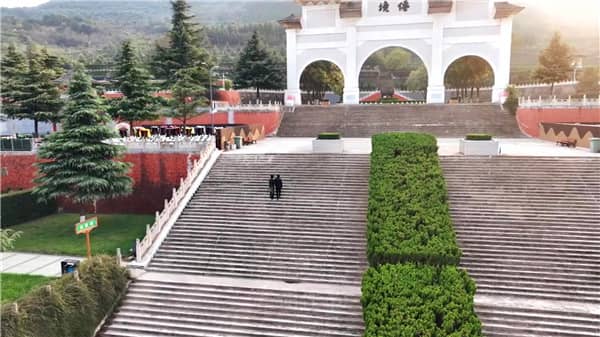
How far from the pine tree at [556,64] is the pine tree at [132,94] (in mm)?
30195

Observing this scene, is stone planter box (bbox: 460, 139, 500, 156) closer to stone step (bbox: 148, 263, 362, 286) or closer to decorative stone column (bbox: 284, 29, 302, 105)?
stone step (bbox: 148, 263, 362, 286)

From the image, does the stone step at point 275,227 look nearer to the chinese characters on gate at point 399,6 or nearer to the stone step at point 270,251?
the stone step at point 270,251

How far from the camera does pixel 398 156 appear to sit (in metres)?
14.6

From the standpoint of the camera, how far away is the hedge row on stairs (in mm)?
7875

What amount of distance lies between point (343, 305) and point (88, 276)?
638 centimetres

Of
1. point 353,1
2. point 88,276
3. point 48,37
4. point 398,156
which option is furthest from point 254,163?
point 48,37

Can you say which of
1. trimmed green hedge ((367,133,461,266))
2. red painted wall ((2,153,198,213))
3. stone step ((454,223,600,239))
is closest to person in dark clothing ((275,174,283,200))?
trimmed green hedge ((367,133,461,266))

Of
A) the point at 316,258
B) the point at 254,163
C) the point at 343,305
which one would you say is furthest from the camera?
the point at 254,163

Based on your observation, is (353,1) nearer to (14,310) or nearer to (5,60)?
(5,60)

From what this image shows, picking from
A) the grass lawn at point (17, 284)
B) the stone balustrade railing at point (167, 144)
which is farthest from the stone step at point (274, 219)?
the grass lawn at point (17, 284)

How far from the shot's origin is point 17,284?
37.9ft

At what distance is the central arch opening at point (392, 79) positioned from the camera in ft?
191

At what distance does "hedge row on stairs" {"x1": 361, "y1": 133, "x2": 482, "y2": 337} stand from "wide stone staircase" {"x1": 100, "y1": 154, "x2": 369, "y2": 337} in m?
1.37

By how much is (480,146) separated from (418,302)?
10.2 metres
